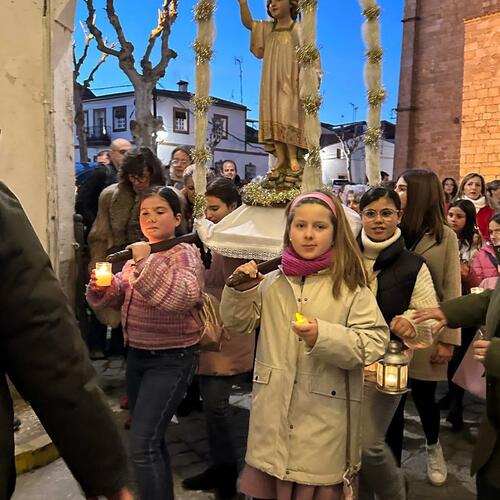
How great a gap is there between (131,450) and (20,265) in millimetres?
1802

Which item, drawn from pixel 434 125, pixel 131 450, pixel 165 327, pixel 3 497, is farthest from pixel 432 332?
pixel 434 125

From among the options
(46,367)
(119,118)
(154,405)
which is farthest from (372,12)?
(119,118)

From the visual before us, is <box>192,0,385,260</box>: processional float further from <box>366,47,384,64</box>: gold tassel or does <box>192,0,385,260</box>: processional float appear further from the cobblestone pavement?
the cobblestone pavement

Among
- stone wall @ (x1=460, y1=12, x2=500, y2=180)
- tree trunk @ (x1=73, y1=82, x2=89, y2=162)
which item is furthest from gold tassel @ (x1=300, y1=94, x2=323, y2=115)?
tree trunk @ (x1=73, y1=82, x2=89, y2=162)

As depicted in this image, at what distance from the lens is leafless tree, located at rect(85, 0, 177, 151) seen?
16562mm

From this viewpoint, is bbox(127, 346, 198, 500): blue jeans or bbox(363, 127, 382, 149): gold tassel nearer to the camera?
bbox(127, 346, 198, 500): blue jeans

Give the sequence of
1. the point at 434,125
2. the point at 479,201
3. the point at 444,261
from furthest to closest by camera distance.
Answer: the point at 434,125, the point at 479,201, the point at 444,261

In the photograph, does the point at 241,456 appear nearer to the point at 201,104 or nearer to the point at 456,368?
the point at 456,368

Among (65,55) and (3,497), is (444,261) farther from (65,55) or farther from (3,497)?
(65,55)

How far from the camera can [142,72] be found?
18547 millimetres

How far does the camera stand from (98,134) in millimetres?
46188

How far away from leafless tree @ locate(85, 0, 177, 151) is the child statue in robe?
504 inches

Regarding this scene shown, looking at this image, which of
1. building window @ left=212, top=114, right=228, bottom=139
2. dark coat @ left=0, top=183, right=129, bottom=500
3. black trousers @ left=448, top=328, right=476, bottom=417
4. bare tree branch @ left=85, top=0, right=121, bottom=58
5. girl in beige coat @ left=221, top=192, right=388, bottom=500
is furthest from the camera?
building window @ left=212, top=114, right=228, bottom=139

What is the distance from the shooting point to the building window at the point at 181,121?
4225 cm
